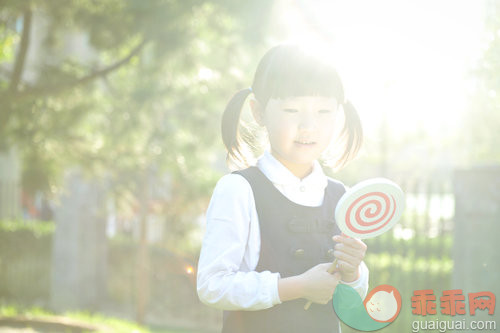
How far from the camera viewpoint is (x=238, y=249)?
1596mm

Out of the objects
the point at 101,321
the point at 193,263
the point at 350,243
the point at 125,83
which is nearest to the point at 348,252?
the point at 350,243

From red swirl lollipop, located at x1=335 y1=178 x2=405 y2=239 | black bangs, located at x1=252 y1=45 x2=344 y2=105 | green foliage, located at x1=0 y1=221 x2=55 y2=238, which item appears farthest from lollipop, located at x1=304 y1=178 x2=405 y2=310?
green foliage, located at x1=0 y1=221 x2=55 y2=238

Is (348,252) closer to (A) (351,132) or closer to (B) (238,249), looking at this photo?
(B) (238,249)

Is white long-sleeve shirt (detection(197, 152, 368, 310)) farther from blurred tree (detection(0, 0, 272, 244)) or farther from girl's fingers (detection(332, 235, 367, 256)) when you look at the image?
blurred tree (detection(0, 0, 272, 244))

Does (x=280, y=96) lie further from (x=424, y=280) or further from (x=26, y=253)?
(x=26, y=253)

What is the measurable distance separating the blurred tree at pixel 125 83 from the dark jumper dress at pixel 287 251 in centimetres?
268

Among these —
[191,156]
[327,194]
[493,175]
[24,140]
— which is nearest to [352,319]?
[327,194]

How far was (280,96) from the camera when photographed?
167 centimetres

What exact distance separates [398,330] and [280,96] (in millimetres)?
4762

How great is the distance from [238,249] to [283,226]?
0.15m

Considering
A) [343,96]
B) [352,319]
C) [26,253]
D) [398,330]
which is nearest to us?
[352,319]

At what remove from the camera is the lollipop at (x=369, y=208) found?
144 centimetres

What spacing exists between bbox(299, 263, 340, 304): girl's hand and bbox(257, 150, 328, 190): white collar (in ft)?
0.91

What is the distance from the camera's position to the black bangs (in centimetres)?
166
